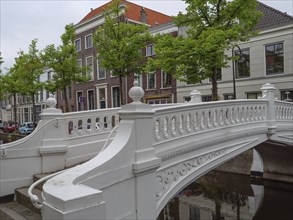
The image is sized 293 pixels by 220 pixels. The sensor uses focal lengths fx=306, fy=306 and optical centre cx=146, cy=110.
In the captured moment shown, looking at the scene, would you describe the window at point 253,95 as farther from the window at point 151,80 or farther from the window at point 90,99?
the window at point 90,99

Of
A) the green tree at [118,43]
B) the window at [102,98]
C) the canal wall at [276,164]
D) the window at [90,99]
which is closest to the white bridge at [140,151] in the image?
the canal wall at [276,164]

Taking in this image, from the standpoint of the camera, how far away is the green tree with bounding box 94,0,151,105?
1702cm

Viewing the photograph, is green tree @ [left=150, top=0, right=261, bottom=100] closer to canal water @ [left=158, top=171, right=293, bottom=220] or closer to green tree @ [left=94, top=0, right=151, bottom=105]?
green tree @ [left=94, top=0, right=151, bottom=105]

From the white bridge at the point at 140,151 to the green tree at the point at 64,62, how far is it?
12669 millimetres

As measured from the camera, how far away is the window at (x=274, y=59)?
1900 cm

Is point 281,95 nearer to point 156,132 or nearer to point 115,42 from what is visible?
point 115,42

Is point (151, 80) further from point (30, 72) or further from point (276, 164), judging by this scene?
point (276, 164)

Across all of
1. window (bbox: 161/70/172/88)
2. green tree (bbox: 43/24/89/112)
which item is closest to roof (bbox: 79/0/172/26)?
window (bbox: 161/70/172/88)

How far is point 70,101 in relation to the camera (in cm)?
3603

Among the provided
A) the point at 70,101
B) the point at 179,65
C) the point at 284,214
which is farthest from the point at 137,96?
the point at 70,101

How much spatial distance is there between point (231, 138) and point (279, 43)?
1481 centimetres

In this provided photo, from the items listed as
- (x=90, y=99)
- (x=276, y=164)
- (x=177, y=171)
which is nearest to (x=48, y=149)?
(x=177, y=171)

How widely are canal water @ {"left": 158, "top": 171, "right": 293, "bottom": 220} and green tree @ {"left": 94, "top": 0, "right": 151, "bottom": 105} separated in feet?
25.4

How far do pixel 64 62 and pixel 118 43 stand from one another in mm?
4302
